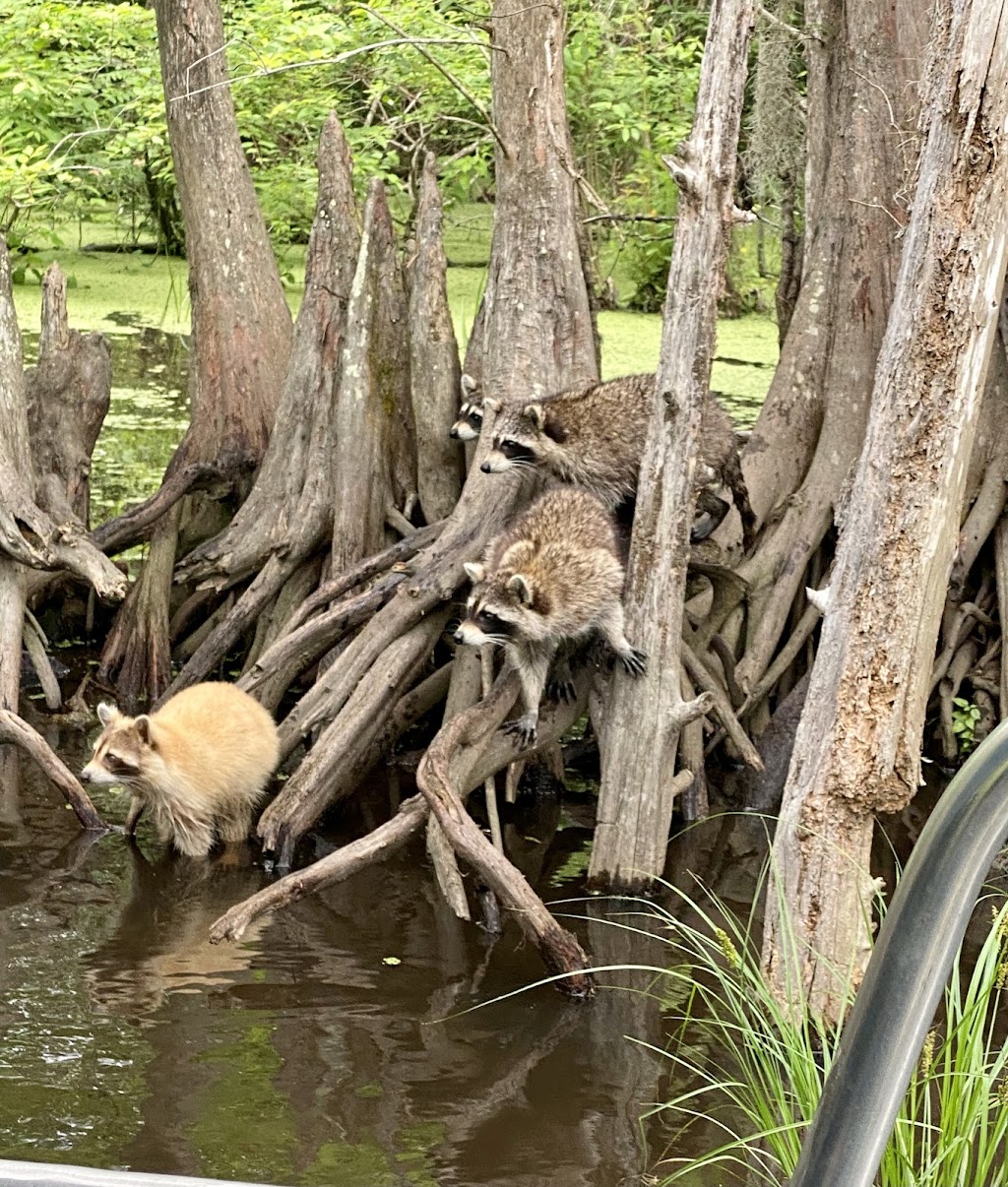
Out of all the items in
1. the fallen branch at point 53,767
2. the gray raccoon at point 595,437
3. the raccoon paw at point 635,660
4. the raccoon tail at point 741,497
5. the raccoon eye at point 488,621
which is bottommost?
the fallen branch at point 53,767

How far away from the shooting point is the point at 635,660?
228 inches

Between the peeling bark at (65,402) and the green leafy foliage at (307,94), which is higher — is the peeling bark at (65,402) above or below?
below

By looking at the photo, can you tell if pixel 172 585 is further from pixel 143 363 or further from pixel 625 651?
pixel 143 363

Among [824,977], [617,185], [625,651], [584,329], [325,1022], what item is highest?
[617,185]

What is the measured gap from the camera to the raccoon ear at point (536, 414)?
643cm

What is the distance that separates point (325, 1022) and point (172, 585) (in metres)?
3.72

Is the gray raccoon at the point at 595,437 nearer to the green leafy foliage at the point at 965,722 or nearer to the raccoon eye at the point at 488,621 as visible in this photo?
the raccoon eye at the point at 488,621

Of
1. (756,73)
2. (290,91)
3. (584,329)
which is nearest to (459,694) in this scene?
(584,329)

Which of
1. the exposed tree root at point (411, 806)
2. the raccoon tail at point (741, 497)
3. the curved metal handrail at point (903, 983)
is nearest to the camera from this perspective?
the curved metal handrail at point (903, 983)

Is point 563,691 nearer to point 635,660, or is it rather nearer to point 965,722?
point 635,660

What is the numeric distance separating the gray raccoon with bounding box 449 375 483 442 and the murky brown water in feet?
6.05

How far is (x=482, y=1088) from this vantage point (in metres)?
4.55

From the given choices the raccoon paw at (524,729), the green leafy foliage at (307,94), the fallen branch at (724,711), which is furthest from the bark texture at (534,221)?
the green leafy foliage at (307,94)

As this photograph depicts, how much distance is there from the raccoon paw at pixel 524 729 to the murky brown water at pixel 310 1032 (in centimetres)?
54
